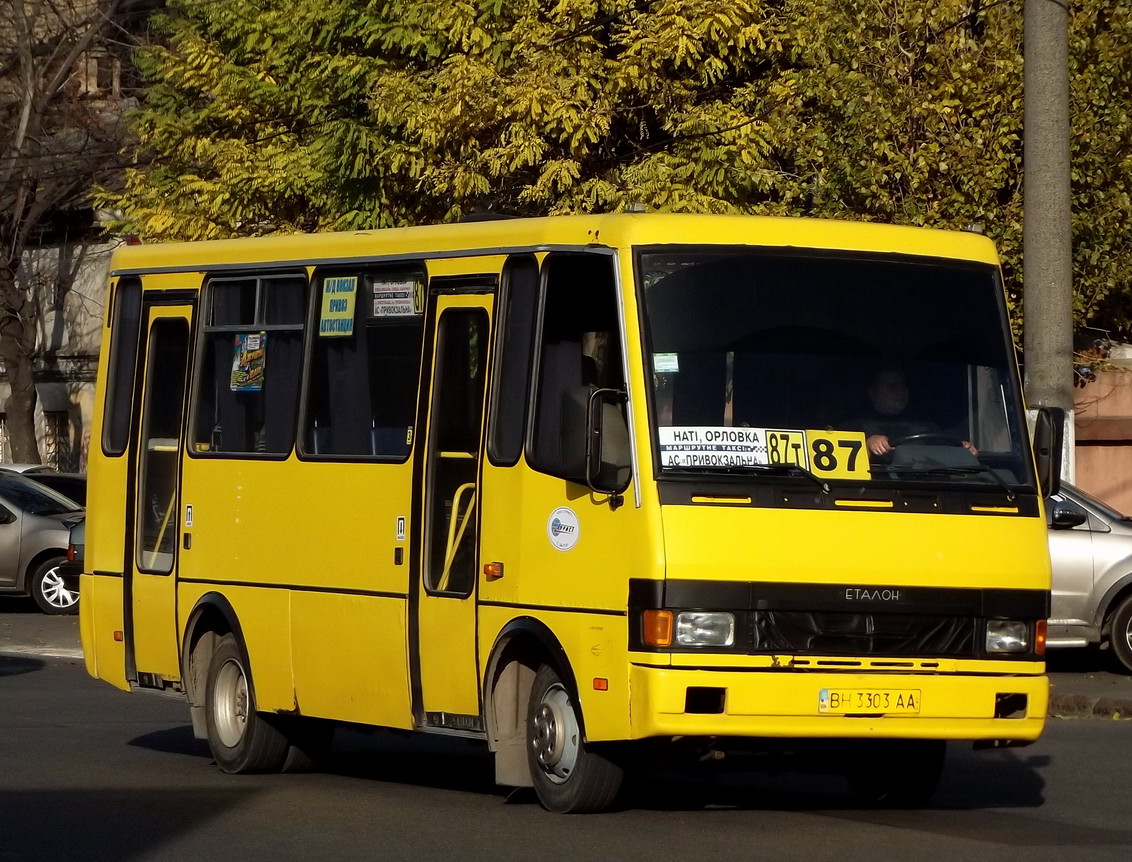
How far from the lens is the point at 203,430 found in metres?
12.4

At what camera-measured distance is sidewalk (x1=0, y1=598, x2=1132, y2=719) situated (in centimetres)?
1581

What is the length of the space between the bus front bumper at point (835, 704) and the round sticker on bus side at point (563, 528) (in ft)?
2.46

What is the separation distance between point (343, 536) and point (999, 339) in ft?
11.1

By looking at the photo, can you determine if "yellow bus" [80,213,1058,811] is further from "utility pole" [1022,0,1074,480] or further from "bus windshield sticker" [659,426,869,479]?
"utility pole" [1022,0,1074,480]

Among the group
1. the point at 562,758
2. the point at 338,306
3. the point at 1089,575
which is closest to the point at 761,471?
the point at 562,758

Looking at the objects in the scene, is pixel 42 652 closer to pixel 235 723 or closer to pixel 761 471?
pixel 235 723

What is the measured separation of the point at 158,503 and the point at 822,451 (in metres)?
4.77

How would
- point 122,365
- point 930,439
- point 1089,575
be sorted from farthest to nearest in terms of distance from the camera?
point 1089,575, point 122,365, point 930,439

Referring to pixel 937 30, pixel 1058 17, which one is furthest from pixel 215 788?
pixel 937 30

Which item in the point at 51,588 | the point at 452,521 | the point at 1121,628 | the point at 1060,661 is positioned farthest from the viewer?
the point at 51,588

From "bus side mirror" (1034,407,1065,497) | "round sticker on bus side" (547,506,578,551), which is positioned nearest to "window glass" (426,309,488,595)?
"round sticker on bus side" (547,506,578,551)

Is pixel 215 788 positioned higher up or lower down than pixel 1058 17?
lower down

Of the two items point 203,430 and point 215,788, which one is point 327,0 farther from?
point 215,788

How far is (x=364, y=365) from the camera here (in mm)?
11156
